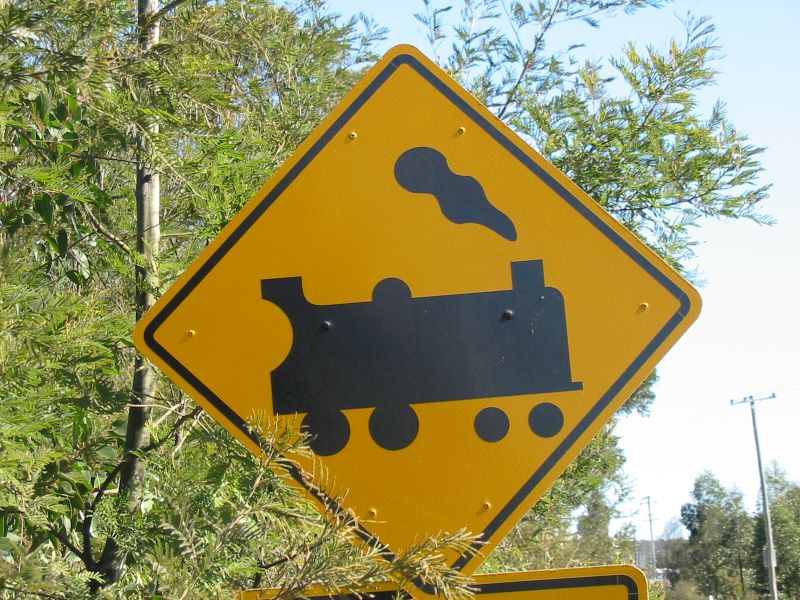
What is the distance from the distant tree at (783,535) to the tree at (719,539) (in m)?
3.19

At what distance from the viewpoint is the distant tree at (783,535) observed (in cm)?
5450

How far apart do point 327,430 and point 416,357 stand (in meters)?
0.27

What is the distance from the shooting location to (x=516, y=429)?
219 cm

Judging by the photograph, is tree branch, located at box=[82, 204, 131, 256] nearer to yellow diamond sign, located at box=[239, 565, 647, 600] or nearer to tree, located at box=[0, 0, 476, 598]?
tree, located at box=[0, 0, 476, 598]

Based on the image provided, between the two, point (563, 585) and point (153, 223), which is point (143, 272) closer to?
point (153, 223)

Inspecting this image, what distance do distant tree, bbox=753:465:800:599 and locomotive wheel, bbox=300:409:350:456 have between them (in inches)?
2297

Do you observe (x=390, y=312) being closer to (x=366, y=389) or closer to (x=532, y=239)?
(x=366, y=389)

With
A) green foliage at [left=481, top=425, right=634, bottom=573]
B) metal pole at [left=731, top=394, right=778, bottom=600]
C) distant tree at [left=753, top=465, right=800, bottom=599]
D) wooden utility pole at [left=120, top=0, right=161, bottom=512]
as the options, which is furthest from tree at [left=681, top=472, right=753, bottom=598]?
wooden utility pole at [left=120, top=0, right=161, bottom=512]

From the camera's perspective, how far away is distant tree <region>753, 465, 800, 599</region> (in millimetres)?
54500

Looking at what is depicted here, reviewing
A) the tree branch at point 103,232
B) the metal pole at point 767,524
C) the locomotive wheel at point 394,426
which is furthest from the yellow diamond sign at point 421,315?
the metal pole at point 767,524

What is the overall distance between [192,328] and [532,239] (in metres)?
0.87

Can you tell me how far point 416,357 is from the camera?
226 cm

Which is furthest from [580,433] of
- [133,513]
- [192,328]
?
[133,513]

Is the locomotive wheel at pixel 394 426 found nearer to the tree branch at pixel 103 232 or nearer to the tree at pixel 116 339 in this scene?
the tree at pixel 116 339
